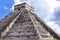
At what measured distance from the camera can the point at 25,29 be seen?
57.7 feet

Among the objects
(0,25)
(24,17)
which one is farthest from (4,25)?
(24,17)

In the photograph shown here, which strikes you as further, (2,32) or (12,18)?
(12,18)

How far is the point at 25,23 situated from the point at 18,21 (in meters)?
1.06

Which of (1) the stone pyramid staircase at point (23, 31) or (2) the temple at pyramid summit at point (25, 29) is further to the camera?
(2) the temple at pyramid summit at point (25, 29)

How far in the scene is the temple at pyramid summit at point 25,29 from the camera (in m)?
16.8

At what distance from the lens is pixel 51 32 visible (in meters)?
18.0

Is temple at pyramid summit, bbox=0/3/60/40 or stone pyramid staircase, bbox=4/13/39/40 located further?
temple at pyramid summit, bbox=0/3/60/40

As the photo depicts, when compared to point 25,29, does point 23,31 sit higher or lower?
lower

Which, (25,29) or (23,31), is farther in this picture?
(25,29)

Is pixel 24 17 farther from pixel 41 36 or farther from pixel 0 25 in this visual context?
pixel 41 36

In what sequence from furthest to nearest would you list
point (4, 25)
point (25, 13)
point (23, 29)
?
point (25, 13) → point (4, 25) → point (23, 29)

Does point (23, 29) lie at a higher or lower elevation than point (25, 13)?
lower

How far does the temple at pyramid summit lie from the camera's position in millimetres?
16766

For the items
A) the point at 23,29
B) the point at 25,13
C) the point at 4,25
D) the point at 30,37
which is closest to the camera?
the point at 30,37
